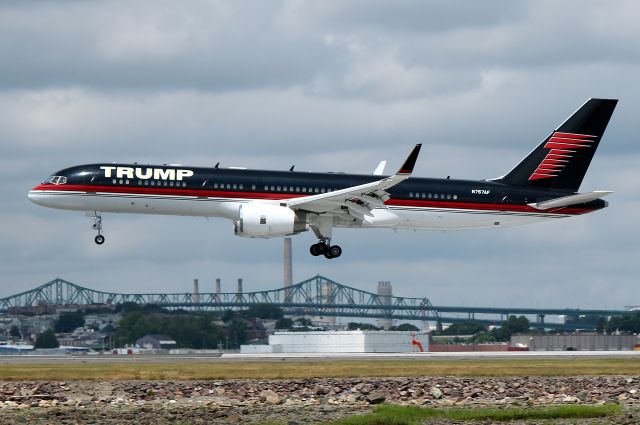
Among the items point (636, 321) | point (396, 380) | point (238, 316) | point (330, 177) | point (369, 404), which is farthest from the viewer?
point (238, 316)

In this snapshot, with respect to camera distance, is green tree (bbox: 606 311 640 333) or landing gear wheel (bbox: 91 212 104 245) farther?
green tree (bbox: 606 311 640 333)

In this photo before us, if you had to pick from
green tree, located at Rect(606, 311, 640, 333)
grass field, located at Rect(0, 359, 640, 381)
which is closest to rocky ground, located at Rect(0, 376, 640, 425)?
grass field, located at Rect(0, 359, 640, 381)

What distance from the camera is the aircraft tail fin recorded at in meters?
72.3

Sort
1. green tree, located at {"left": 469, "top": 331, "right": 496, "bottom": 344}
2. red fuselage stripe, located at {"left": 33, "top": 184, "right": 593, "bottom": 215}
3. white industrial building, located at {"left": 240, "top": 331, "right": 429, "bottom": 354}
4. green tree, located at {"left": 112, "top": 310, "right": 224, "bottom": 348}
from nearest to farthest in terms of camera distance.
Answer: red fuselage stripe, located at {"left": 33, "top": 184, "right": 593, "bottom": 215} → white industrial building, located at {"left": 240, "top": 331, "right": 429, "bottom": 354} → green tree, located at {"left": 112, "top": 310, "right": 224, "bottom": 348} → green tree, located at {"left": 469, "top": 331, "right": 496, "bottom": 344}

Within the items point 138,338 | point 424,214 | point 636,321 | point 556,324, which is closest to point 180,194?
point 424,214

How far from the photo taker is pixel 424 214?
2726 inches

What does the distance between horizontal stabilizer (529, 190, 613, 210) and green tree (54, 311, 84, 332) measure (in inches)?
3477

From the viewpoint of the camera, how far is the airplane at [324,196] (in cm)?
6550

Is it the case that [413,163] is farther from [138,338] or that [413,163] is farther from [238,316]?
[238,316]

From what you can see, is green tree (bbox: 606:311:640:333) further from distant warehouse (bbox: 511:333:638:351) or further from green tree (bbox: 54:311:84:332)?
green tree (bbox: 54:311:84:332)

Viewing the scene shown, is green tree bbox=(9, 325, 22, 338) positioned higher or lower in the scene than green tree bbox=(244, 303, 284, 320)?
lower

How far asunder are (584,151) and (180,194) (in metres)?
23.6

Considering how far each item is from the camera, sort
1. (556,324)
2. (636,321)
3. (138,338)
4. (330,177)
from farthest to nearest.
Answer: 1. (556,324)
2. (636,321)
3. (138,338)
4. (330,177)

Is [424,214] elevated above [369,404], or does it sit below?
above
